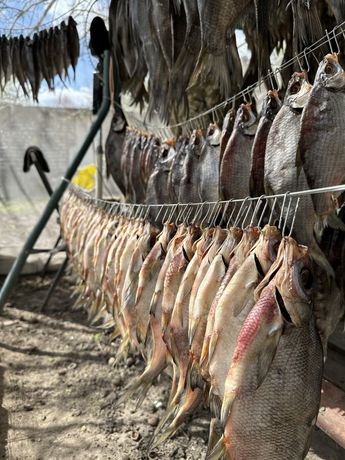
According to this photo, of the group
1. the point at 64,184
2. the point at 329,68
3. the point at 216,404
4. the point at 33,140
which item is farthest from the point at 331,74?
the point at 33,140

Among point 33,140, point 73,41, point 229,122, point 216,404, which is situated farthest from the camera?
point 33,140

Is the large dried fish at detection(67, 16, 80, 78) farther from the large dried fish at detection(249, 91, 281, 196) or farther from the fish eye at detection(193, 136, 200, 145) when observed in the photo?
the large dried fish at detection(249, 91, 281, 196)

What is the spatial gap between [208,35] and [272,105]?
28.3 inches

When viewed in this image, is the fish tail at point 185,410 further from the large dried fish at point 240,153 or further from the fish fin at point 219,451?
the large dried fish at point 240,153

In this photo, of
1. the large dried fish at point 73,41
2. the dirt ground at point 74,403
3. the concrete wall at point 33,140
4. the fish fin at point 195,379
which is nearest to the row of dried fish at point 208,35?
the large dried fish at point 73,41

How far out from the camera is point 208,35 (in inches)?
94.7

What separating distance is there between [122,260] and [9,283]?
9.70 feet

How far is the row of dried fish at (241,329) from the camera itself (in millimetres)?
1482

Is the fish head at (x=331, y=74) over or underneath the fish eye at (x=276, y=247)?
over

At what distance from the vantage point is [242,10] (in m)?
2.37

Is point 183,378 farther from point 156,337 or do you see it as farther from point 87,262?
point 87,262

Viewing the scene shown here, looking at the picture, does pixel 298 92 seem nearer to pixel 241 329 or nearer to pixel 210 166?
pixel 210 166

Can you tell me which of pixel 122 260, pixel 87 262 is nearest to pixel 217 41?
pixel 122 260

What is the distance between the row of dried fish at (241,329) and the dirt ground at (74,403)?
1.62m
